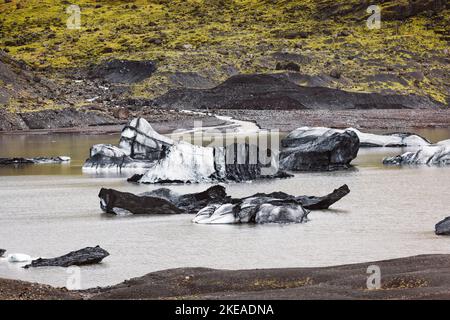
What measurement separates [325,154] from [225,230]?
21684 mm

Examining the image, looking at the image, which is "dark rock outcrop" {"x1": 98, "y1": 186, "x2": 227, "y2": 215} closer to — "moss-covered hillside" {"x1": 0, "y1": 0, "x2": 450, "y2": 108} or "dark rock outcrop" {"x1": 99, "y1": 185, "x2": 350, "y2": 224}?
"dark rock outcrop" {"x1": 99, "y1": 185, "x2": 350, "y2": 224}

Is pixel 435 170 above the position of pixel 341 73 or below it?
below

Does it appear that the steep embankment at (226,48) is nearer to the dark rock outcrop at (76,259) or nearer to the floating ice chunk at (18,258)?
the floating ice chunk at (18,258)

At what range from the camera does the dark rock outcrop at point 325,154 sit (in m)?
51.6

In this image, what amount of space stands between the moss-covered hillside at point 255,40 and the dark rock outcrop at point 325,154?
6779 cm

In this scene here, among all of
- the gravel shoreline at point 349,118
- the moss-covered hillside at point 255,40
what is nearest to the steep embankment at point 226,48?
the moss-covered hillside at point 255,40

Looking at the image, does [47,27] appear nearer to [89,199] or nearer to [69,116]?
[69,116]

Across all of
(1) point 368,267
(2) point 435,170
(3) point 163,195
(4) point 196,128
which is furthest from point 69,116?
(1) point 368,267

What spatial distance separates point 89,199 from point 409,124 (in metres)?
62.6

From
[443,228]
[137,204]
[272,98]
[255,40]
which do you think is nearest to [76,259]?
[137,204]

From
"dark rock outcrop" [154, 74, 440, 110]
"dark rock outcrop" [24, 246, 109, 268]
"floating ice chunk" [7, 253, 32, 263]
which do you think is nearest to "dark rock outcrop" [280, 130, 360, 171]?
"dark rock outcrop" [24, 246, 109, 268]

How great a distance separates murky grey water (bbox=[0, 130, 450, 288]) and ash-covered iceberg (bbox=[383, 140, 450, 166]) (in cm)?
417

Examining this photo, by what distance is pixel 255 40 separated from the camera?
498ft

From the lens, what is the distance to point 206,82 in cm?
12494
